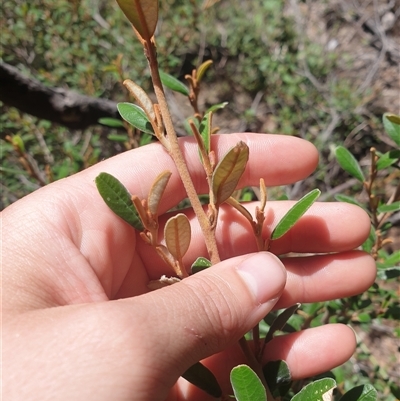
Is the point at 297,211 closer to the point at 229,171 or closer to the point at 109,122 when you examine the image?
the point at 229,171

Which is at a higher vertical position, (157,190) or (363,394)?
(157,190)

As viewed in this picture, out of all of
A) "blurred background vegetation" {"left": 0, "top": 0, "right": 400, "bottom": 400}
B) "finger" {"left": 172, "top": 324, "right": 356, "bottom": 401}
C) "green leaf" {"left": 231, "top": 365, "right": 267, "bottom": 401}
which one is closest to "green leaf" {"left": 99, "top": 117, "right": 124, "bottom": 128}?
"blurred background vegetation" {"left": 0, "top": 0, "right": 400, "bottom": 400}

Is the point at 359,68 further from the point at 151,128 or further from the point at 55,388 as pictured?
the point at 55,388

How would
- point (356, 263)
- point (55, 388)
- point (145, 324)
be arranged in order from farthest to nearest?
1. point (356, 263)
2. point (145, 324)
3. point (55, 388)

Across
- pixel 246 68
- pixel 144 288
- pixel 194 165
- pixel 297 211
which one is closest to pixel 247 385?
pixel 297 211

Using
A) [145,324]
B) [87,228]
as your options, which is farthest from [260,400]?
[87,228]
